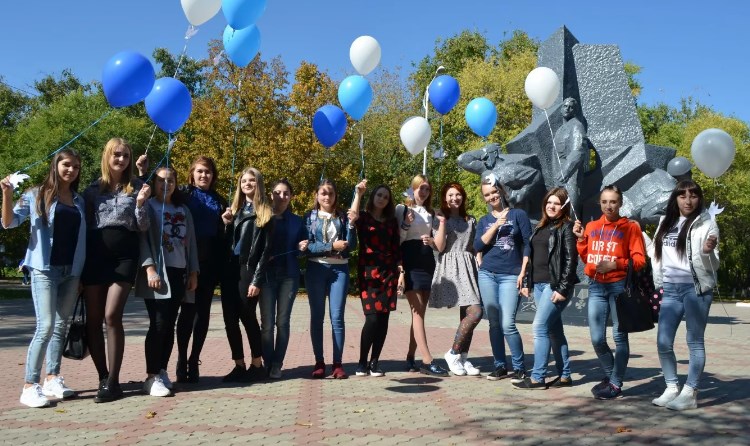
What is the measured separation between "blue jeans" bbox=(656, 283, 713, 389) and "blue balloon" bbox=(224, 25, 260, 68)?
4660 mm

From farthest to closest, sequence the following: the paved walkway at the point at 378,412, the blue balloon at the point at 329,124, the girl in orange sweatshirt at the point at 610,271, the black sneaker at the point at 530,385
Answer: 1. the blue balloon at the point at 329,124
2. the black sneaker at the point at 530,385
3. the girl in orange sweatshirt at the point at 610,271
4. the paved walkway at the point at 378,412

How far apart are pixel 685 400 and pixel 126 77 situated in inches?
194

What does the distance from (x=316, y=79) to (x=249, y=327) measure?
16626 mm

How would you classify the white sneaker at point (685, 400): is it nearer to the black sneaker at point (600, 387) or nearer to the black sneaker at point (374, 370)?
the black sneaker at point (600, 387)

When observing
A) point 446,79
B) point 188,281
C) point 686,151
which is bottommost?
point 188,281

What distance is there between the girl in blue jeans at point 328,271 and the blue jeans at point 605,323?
83.2 inches

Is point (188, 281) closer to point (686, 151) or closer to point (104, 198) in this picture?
point (104, 198)

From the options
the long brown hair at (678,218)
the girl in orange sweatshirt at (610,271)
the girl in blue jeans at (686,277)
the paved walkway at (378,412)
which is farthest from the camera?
the girl in orange sweatshirt at (610,271)

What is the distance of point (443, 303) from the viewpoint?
696 centimetres

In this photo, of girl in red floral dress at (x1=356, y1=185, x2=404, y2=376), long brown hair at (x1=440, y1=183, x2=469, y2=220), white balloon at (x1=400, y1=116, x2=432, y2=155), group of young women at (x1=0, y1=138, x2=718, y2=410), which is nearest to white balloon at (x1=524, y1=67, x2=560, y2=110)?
white balloon at (x1=400, y1=116, x2=432, y2=155)

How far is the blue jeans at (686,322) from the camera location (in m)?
5.45

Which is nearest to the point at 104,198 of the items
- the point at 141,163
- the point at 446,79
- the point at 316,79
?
the point at 141,163

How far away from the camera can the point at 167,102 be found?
639 cm

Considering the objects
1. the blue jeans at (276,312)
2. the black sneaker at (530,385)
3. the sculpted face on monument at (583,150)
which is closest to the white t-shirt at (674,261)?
the black sneaker at (530,385)
